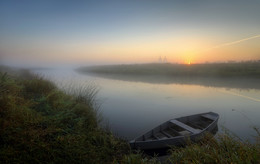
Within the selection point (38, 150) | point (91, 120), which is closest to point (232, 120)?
point (91, 120)

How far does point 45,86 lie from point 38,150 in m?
5.62

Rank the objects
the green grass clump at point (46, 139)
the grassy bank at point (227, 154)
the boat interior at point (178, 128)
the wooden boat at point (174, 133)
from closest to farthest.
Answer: the grassy bank at point (227, 154), the green grass clump at point (46, 139), the wooden boat at point (174, 133), the boat interior at point (178, 128)

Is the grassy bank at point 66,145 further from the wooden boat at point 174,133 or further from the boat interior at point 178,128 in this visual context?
the boat interior at point 178,128

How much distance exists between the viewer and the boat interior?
19.9 feet

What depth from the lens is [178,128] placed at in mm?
7199

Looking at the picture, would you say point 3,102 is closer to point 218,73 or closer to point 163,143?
point 163,143

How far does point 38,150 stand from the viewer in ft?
10.8

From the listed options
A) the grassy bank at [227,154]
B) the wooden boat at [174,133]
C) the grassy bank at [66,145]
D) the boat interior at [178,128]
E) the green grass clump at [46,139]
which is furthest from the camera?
the boat interior at [178,128]

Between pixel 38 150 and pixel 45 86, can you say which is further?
pixel 45 86

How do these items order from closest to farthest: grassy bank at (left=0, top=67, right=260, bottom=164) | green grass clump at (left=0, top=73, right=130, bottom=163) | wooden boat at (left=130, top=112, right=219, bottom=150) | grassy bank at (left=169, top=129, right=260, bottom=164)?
grassy bank at (left=169, top=129, right=260, bottom=164) < grassy bank at (left=0, top=67, right=260, bottom=164) < green grass clump at (left=0, top=73, right=130, bottom=163) < wooden boat at (left=130, top=112, right=219, bottom=150)

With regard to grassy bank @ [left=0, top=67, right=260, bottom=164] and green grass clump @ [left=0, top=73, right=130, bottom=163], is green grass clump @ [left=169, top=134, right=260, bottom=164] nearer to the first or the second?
grassy bank @ [left=0, top=67, right=260, bottom=164]

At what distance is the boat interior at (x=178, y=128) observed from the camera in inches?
239

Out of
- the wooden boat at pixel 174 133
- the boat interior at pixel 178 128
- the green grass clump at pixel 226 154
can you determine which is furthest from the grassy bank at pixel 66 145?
the boat interior at pixel 178 128

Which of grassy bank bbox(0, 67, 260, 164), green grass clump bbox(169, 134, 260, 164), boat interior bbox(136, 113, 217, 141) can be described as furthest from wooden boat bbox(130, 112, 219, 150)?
green grass clump bbox(169, 134, 260, 164)
